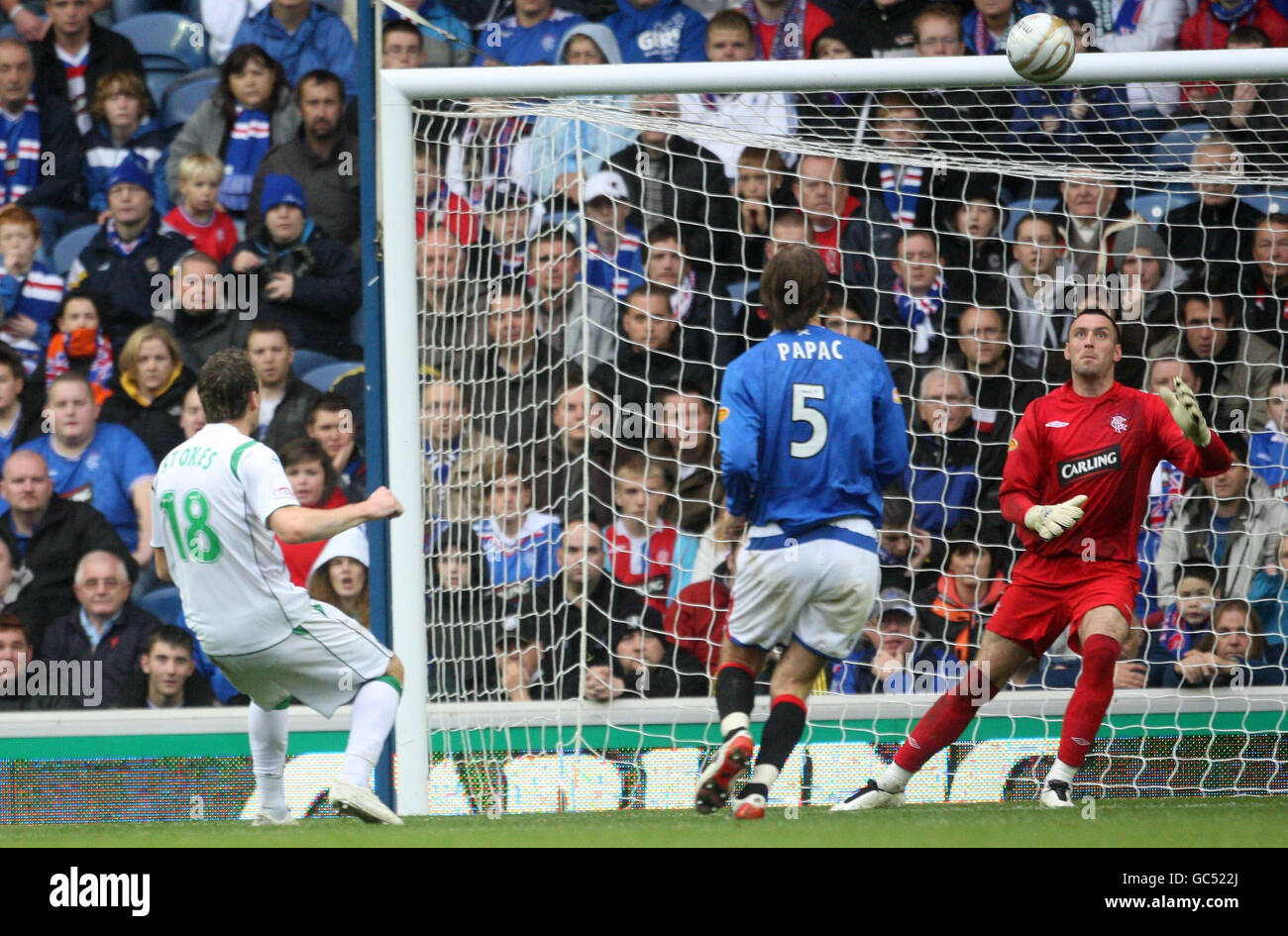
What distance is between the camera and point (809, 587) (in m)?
4.66

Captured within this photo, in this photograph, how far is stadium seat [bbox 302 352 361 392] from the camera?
6.93 m

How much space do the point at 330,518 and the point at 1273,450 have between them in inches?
166

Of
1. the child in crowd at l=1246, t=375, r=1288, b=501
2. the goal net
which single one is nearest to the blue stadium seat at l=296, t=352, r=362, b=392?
the goal net

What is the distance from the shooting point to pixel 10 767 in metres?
6.43

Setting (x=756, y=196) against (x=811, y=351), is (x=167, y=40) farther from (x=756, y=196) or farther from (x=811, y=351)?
(x=811, y=351)

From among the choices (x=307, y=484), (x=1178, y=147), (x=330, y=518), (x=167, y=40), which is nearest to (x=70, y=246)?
(x=167, y=40)

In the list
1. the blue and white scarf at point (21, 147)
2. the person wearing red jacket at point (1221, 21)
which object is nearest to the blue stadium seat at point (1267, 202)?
the person wearing red jacket at point (1221, 21)

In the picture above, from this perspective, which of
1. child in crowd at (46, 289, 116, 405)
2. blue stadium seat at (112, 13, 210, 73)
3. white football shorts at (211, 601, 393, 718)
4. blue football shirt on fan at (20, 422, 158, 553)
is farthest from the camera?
blue stadium seat at (112, 13, 210, 73)

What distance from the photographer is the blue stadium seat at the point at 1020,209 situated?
6641 mm

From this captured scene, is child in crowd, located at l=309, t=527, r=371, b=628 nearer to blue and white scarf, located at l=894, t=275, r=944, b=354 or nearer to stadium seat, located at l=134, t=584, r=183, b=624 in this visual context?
stadium seat, located at l=134, t=584, r=183, b=624

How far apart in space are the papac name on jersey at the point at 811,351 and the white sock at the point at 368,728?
5.12ft

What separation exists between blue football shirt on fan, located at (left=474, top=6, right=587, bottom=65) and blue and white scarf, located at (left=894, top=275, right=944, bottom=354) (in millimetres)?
2020
